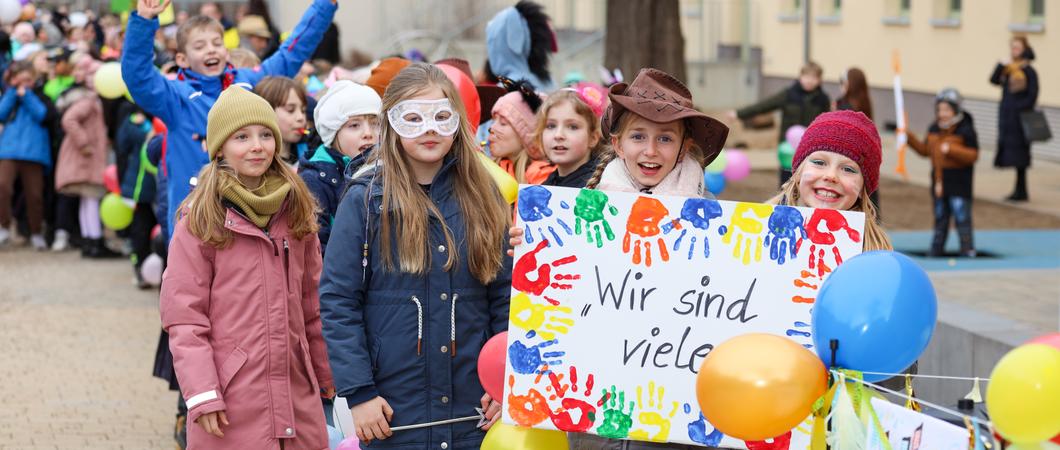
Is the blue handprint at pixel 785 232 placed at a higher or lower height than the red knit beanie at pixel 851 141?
lower

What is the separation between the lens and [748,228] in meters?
4.27

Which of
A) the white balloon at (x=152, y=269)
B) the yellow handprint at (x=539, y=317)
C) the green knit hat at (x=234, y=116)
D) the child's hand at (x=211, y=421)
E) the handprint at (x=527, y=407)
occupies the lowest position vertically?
the white balloon at (x=152, y=269)

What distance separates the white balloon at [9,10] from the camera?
17859mm

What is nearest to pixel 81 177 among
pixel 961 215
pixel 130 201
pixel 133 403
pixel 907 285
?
pixel 130 201

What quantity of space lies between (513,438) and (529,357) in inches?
15.0

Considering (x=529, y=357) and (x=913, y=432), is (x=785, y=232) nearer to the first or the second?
(x=529, y=357)

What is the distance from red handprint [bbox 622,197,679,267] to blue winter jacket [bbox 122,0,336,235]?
3060mm

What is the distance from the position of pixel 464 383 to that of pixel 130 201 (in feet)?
29.9

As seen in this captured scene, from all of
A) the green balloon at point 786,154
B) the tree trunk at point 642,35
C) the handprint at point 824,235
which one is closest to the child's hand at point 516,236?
the handprint at point 824,235

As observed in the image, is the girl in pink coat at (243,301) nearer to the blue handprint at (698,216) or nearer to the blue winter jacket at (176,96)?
the blue handprint at (698,216)

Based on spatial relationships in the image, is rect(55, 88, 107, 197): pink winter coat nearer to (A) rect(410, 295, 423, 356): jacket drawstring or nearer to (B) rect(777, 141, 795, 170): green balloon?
(B) rect(777, 141, 795, 170): green balloon

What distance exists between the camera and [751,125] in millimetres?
25109

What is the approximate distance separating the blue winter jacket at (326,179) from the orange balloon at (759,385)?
2881 millimetres

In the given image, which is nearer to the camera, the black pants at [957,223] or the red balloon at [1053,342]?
the red balloon at [1053,342]
